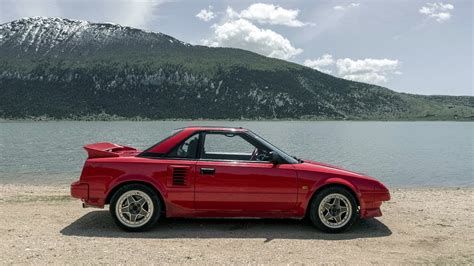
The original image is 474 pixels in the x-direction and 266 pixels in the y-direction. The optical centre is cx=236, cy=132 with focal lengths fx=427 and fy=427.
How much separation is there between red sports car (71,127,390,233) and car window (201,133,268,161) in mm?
41

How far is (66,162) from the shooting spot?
91.4ft

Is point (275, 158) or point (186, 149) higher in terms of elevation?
point (186, 149)

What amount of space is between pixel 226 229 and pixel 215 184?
0.95 metres

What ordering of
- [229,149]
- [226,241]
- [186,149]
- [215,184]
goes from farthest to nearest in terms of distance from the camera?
[229,149] → [186,149] → [215,184] → [226,241]

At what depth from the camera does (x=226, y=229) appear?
7379mm

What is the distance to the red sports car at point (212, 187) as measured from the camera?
6969 mm

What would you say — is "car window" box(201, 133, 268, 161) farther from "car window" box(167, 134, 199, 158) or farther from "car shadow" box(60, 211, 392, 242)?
"car shadow" box(60, 211, 392, 242)

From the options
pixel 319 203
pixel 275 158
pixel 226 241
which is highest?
pixel 275 158

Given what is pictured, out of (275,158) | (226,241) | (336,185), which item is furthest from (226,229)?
(336,185)

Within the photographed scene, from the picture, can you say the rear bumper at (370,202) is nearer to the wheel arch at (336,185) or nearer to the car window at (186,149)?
the wheel arch at (336,185)

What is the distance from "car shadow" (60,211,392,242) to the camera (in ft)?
22.9

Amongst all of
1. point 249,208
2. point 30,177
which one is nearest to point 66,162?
point 30,177

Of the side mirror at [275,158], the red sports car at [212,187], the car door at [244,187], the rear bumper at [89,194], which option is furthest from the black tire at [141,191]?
the side mirror at [275,158]

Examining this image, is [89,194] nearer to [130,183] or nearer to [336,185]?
[130,183]
